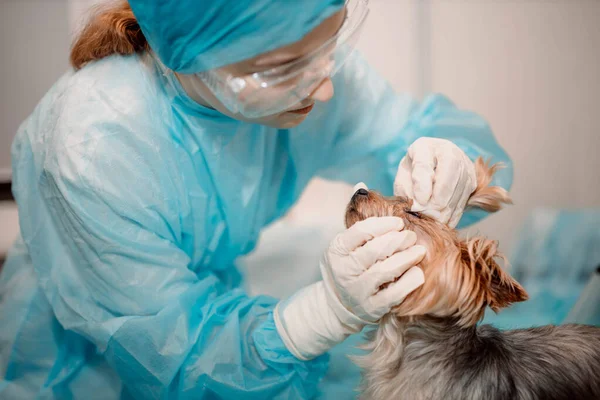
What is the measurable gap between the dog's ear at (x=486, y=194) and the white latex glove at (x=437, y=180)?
2cm

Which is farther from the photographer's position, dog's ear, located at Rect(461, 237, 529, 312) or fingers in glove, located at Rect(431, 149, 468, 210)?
fingers in glove, located at Rect(431, 149, 468, 210)

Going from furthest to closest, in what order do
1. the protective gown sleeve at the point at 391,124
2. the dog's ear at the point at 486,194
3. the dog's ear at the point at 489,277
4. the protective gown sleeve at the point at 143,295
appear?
1. the protective gown sleeve at the point at 391,124
2. the dog's ear at the point at 486,194
3. the protective gown sleeve at the point at 143,295
4. the dog's ear at the point at 489,277

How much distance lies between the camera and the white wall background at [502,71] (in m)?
2.41

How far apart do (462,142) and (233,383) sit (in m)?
0.97

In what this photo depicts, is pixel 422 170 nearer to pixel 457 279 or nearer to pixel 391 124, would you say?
pixel 457 279

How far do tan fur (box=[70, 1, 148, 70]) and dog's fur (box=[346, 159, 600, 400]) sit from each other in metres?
0.71

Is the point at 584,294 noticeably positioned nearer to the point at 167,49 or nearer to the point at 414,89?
the point at 414,89

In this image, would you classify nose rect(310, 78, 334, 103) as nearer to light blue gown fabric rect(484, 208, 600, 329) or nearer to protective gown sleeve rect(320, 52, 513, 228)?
protective gown sleeve rect(320, 52, 513, 228)

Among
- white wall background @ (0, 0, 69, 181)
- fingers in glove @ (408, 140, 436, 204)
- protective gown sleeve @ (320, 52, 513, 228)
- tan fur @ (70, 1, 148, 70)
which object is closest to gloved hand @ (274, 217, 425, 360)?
fingers in glove @ (408, 140, 436, 204)

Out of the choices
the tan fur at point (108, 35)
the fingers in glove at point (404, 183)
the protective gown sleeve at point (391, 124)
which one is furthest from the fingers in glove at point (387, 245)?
the tan fur at point (108, 35)

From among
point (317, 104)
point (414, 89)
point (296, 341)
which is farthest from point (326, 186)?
point (296, 341)

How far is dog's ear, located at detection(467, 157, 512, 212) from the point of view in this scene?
4.40 feet

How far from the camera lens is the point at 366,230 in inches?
42.0

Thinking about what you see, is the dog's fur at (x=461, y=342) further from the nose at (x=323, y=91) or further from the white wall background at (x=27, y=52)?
the white wall background at (x=27, y=52)
